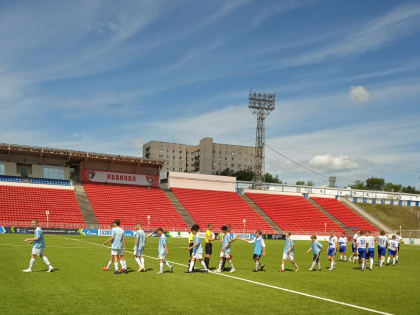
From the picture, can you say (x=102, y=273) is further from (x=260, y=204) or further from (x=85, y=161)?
(x=260, y=204)

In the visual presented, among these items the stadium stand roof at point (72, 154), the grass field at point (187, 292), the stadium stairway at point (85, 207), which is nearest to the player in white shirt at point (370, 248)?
the grass field at point (187, 292)

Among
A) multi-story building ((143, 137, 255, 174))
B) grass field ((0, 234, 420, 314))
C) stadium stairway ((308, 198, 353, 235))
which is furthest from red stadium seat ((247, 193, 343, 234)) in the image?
multi-story building ((143, 137, 255, 174))

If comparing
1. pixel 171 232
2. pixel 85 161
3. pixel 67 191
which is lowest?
pixel 171 232

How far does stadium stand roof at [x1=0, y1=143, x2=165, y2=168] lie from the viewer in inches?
2370

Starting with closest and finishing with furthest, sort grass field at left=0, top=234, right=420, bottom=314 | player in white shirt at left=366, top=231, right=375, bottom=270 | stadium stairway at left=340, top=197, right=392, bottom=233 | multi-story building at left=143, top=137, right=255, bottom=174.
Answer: grass field at left=0, top=234, right=420, bottom=314 < player in white shirt at left=366, top=231, right=375, bottom=270 < stadium stairway at left=340, top=197, right=392, bottom=233 < multi-story building at left=143, top=137, right=255, bottom=174

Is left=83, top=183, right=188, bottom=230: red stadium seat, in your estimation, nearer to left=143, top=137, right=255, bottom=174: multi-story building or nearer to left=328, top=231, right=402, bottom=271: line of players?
left=328, top=231, right=402, bottom=271: line of players

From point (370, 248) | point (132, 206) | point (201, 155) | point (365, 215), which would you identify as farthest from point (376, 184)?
point (370, 248)

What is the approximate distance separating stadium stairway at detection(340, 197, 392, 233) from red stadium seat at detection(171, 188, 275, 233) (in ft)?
79.8

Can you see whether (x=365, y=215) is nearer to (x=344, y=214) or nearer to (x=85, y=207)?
(x=344, y=214)

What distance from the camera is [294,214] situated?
235 feet

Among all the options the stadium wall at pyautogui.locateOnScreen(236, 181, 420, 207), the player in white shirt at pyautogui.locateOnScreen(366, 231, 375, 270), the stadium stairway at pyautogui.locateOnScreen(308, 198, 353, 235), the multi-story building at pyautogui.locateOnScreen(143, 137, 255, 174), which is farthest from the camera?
the multi-story building at pyautogui.locateOnScreen(143, 137, 255, 174)

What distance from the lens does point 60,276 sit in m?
15.2

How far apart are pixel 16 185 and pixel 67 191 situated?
22.7 feet

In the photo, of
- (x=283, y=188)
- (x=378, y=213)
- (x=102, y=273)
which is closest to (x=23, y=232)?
(x=102, y=273)
